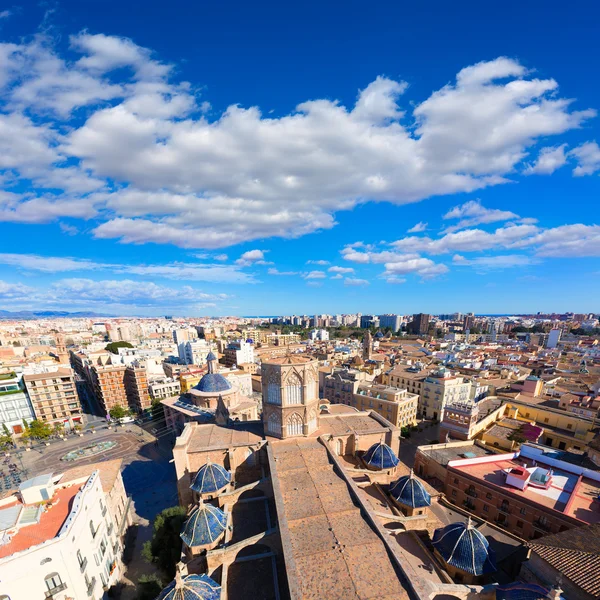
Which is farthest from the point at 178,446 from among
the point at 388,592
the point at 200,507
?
the point at 388,592

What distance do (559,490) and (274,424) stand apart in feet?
79.2

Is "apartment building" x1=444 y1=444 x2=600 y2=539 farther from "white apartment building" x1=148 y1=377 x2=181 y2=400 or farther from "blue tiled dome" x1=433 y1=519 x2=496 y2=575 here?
"white apartment building" x1=148 y1=377 x2=181 y2=400

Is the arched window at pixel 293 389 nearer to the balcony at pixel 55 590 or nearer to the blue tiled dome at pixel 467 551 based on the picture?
the blue tiled dome at pixel 467 551

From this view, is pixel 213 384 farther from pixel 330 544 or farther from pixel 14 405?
pixel 14 405

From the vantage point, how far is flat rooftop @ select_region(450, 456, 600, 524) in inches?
842

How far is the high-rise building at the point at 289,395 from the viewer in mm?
25406

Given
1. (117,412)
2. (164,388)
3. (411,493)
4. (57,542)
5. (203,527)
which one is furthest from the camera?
(164,388)

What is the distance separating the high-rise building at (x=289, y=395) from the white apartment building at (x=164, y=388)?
43.4 meters

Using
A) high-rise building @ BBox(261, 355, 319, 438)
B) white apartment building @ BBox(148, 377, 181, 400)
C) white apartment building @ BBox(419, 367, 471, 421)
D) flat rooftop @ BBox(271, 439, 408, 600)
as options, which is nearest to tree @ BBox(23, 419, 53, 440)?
white apartment building @ BBox(148, 377, 181, 400)

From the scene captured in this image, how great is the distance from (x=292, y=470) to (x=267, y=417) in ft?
19.8

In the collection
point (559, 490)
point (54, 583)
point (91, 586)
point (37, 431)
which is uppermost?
point (559, 490)

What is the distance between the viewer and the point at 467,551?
17172mm

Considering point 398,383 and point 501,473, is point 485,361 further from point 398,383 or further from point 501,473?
point 501,473

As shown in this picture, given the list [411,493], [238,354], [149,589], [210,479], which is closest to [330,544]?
[411,493]
